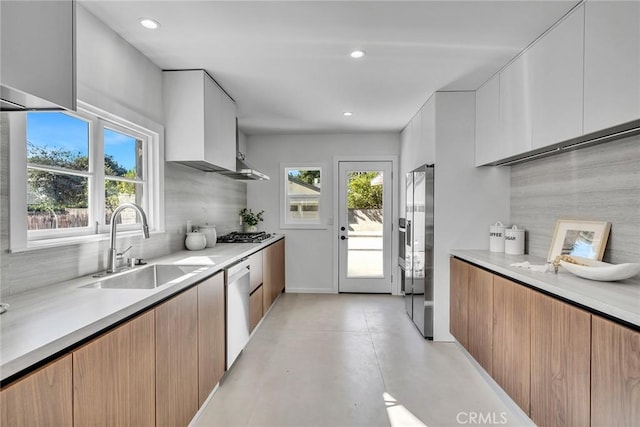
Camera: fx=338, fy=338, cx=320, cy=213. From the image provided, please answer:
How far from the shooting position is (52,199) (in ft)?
5.92

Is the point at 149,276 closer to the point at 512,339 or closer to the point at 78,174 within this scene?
the point at 78,174

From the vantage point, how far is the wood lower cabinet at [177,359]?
1.56 meters

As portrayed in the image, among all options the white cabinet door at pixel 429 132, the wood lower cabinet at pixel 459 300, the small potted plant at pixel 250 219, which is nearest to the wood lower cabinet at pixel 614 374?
the wood lower cabinet at pixel 459 300

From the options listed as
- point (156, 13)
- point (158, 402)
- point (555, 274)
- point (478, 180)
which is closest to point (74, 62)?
Answer: point (156, 13)

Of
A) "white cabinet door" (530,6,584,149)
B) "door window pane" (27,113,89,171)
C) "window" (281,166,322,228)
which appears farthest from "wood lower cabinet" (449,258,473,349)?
"door window pane" (27,113,89,171)

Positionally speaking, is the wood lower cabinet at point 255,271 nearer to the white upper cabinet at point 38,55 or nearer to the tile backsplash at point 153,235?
the tile backsplash at point 153,235

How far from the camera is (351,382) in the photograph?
2463 millimetres

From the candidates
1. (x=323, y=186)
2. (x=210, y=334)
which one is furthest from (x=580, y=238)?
(x=323, y=186)

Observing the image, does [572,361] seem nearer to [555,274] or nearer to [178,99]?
[555,274]

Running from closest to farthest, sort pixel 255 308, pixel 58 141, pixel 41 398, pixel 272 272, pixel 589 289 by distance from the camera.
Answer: pixel 41 398 < pixel 589 289 < pixel 58 141 < pixel 255 308 < pixel 272 272

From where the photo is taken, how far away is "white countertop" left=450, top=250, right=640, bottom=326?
4.24 ft

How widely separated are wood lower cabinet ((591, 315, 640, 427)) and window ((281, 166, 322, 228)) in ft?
13.0

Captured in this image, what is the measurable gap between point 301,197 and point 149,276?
10.4 ft

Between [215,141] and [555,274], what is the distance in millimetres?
2696
